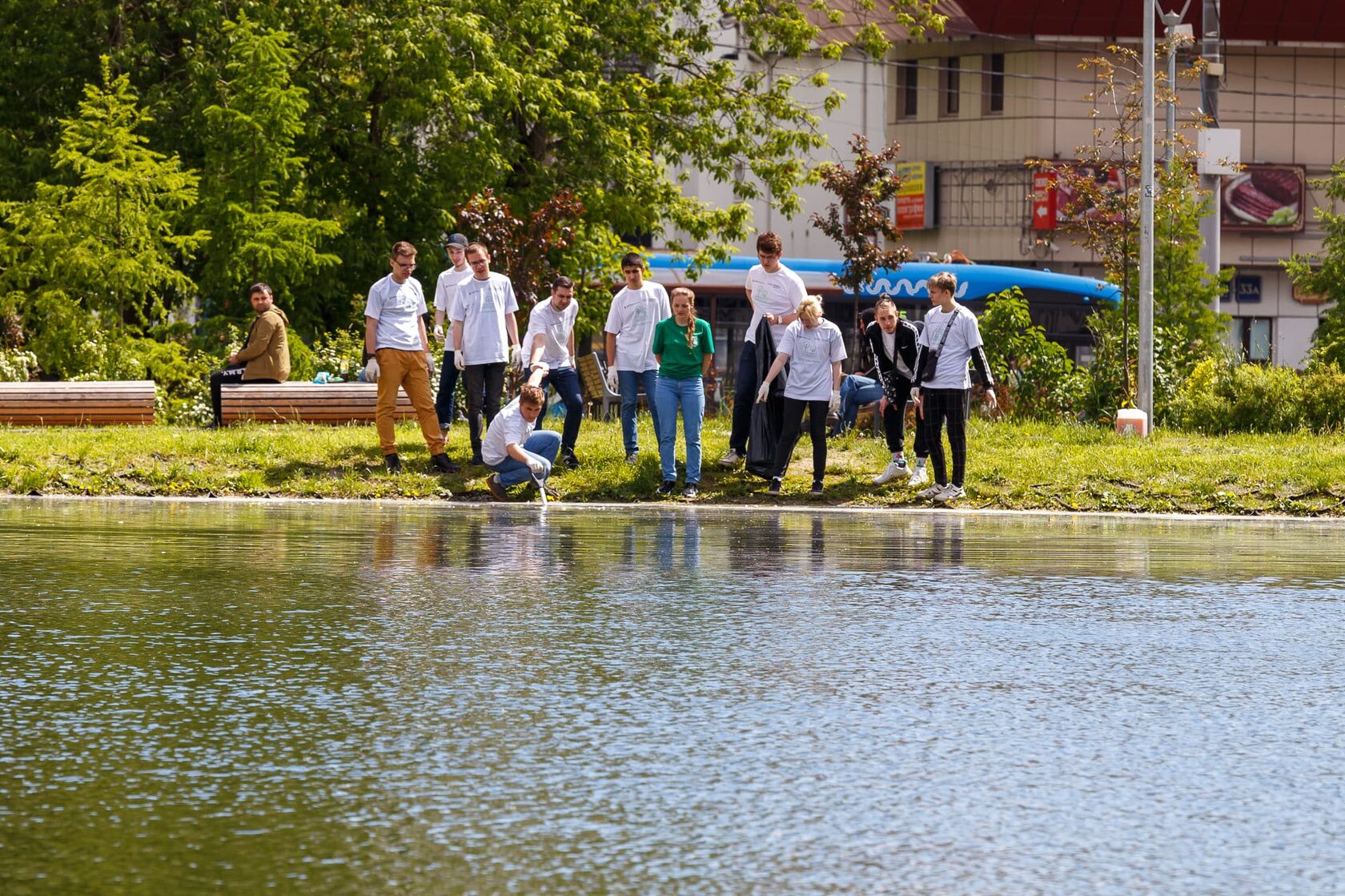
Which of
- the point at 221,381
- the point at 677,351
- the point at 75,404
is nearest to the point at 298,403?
the point at 221,381

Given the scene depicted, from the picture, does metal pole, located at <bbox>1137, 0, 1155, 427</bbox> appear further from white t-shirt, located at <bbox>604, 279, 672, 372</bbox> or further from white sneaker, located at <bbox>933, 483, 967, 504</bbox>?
white t-shirt, located at <bbox>604, 279, 672, 372</bbox>

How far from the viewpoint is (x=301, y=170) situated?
28656 mm

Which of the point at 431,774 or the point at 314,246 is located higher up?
the point at 314,246

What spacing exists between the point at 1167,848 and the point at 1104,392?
18256 millimetres

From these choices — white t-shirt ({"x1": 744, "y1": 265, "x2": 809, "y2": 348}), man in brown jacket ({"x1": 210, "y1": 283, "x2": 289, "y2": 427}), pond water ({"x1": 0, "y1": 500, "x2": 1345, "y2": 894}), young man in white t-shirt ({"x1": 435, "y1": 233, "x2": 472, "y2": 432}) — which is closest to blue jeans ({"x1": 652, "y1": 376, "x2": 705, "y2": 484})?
white t-shirt ({"x1": 744, "y1": 265, "x2": 809, "y2": 348})

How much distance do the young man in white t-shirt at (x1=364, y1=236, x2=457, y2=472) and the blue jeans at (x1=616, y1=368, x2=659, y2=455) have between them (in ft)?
5.24

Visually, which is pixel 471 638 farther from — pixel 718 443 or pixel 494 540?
pixel 718 443

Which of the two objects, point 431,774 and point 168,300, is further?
point 168,300

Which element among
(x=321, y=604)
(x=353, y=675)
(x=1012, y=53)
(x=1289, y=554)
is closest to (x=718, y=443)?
(x=1289, y=554)

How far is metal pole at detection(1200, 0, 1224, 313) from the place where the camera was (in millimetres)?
30719

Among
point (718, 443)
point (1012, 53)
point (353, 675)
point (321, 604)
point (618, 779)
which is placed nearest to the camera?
point (618, 779)

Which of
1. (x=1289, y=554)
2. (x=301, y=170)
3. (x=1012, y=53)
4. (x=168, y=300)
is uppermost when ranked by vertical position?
(x=1012, y=53)

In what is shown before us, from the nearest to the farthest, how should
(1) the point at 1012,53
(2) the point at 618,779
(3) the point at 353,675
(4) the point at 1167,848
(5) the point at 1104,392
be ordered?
(4) the point at 1167,848
(2) the point at 618,779
(3) the point at 353,675
(5) the point at 1104,392
(1) the point at 1012,53

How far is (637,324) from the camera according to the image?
1719cm
